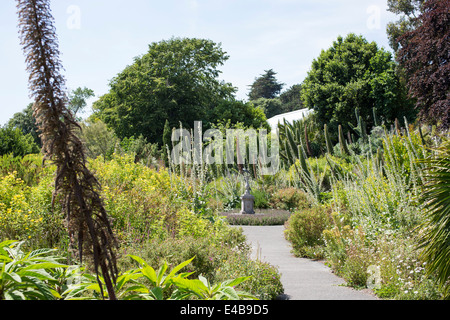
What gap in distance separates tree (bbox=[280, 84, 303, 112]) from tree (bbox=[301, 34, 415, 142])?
20.4 metres

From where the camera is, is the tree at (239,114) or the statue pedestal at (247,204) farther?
the tree at (239,114)

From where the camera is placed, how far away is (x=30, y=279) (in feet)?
5.87

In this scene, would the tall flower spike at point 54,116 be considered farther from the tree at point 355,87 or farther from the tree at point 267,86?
the tree at point 267,86

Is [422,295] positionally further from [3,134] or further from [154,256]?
[3,134]

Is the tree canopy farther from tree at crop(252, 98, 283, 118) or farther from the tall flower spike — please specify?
the tall flower spike

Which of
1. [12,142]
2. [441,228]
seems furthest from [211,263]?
[12,142]

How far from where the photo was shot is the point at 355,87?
80.5ft

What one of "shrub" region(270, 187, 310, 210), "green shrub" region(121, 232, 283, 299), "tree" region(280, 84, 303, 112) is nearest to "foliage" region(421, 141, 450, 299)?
"green shrub" region(121, 232, 283, 299)

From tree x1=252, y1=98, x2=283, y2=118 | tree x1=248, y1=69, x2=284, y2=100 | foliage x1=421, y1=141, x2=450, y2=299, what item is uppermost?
tree x1=248, y1=69, x2=284, y2=100

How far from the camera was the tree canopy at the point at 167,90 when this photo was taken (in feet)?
95.2

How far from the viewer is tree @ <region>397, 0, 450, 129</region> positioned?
50.3 ft

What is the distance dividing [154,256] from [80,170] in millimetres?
2837

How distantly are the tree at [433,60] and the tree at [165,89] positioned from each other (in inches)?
592

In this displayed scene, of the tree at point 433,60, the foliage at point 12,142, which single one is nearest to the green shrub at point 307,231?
the tree at point 433,60
